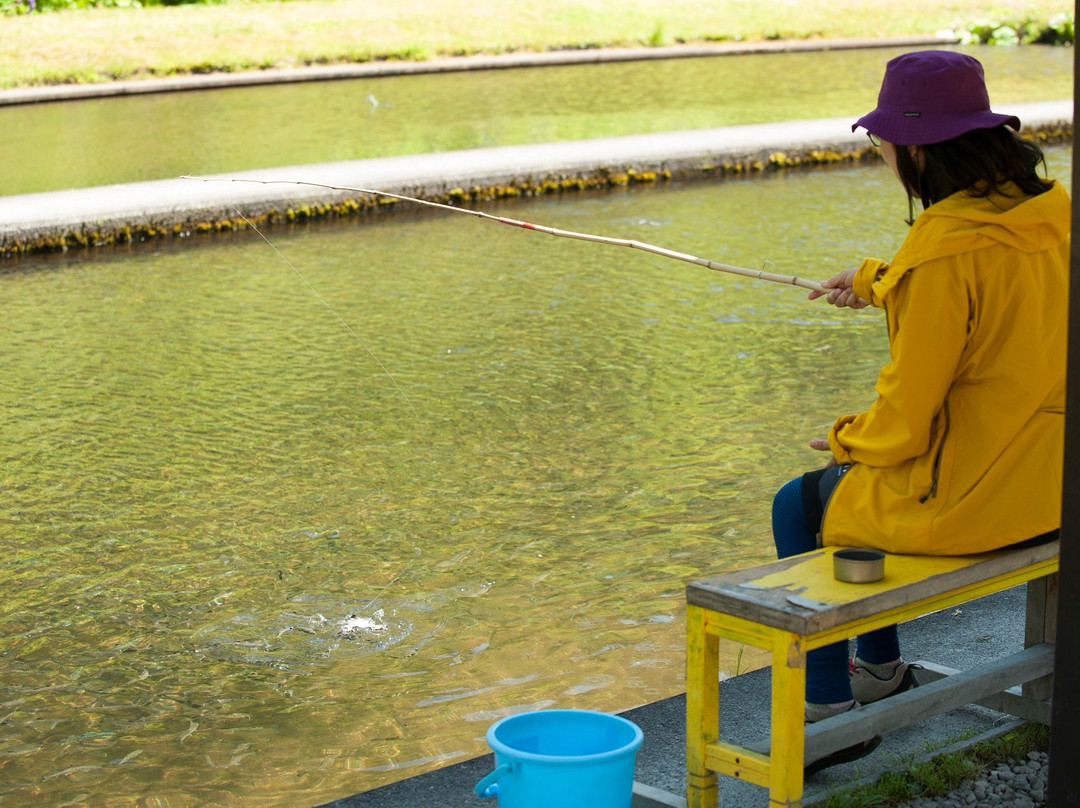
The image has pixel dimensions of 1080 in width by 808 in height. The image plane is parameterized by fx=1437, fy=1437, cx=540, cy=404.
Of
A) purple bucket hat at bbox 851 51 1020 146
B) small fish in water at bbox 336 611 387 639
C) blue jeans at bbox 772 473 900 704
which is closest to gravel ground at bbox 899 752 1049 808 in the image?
blue jeans at bbox 772 473 900 704

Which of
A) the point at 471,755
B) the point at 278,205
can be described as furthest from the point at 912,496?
the point at 278,205

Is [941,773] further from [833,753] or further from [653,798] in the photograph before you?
[653,798]

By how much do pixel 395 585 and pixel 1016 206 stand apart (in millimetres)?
2487

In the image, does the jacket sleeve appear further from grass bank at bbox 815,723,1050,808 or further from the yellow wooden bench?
grass bank at bbox 815,723,1050,808

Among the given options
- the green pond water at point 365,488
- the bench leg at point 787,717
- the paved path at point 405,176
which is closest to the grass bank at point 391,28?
the paved path at point 405,176

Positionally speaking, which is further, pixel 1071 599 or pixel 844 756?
pixel 844 756

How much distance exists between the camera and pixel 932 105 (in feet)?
9.20

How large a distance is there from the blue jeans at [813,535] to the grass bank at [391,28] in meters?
18.5

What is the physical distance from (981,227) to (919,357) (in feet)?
0.88

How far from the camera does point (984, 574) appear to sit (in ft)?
8.99

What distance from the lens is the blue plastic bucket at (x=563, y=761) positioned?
2.46m

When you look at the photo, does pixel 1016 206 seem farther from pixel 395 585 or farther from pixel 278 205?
pixel 278 205

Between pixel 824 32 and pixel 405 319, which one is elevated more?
pixel 824 32

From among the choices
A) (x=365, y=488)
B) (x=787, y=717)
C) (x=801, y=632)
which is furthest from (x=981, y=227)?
(x=365, y=488)
